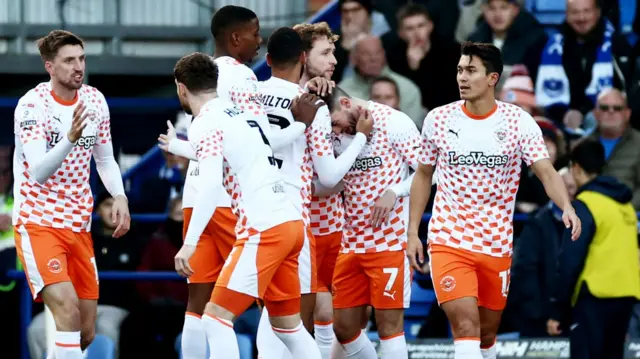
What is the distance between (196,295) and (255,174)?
1244mm

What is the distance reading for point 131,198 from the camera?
587 inches

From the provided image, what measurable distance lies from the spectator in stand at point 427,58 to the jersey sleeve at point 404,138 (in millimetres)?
3755

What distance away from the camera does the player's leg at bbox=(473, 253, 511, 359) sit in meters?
9.54

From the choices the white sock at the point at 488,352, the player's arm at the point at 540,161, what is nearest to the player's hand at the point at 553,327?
the white sock at the point at 488,352

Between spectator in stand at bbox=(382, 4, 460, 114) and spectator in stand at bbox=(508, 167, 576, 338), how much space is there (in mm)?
1727

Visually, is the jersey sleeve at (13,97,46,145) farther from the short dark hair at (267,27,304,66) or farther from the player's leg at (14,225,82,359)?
the short dark hair at (267,27,304,66)

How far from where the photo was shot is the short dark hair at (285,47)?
941cm

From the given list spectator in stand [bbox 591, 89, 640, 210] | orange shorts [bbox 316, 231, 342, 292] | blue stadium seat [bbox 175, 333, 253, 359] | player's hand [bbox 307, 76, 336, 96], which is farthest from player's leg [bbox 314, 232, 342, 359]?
spectator in stand [bbox 591, 89, 640, 210]

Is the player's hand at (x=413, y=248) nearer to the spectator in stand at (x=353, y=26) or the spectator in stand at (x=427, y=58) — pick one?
the spectator in stand at (x=427, y=58)

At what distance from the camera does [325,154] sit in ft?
31.2

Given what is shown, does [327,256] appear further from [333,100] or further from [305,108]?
[305,108]

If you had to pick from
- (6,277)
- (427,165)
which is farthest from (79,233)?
(6,277)

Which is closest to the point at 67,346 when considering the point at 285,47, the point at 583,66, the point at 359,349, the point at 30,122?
the point at 30,122

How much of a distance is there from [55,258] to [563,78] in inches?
233
